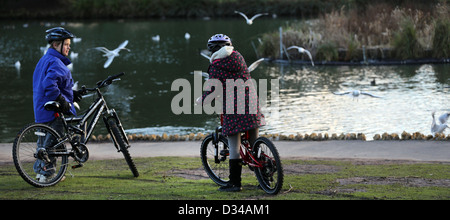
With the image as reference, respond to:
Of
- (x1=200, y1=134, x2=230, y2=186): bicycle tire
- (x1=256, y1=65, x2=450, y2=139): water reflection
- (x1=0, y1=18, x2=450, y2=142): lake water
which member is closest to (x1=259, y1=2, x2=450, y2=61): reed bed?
(x1=0, y1=18, x2=450, y2=142): lake water

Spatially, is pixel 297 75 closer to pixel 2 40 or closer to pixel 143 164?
pixel 143 164

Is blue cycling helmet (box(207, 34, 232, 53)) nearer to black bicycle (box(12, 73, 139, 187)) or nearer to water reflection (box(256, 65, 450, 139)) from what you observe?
black bicycle (box(12, 73, 139, 187))

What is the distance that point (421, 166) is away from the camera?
26.3 ft

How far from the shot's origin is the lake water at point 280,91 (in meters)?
13.6

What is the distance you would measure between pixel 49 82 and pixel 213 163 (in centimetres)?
202

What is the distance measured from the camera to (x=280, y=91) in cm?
Answer: 1862

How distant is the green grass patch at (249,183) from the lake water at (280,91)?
4.08 m

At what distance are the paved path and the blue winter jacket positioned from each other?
7.90ft

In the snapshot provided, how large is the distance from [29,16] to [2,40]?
77.6ft

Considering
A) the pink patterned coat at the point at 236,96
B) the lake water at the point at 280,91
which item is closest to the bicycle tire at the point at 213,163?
the pink patterned coat at the point at 236,96

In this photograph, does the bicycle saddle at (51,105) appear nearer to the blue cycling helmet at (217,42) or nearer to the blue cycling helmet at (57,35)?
the blue cycling helmet at (57,35)

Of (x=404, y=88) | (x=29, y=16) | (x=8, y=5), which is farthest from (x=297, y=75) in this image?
(x=8, y=5)

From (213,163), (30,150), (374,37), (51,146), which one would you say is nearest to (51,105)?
(51,146)

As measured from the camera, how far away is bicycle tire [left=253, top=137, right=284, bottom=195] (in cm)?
618
